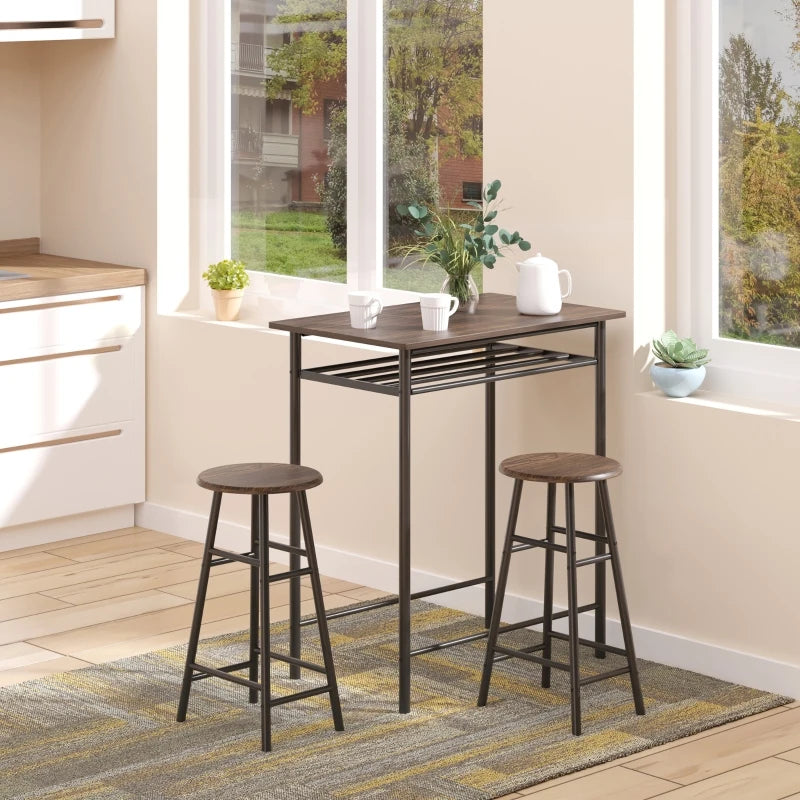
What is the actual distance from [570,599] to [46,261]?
9.40 ft

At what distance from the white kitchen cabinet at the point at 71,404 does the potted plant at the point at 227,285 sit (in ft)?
1.10

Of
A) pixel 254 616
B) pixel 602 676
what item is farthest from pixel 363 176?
pixel 602 676

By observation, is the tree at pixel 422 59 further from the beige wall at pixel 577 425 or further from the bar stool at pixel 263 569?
the bar stool at pixel 263 569

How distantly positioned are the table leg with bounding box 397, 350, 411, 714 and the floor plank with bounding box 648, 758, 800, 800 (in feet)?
2.47

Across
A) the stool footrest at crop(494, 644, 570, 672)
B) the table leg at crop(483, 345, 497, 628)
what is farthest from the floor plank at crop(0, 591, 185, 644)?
the stool footrest at crop(494, 644, 570, 672)

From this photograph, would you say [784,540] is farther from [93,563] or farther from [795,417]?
[93,563]

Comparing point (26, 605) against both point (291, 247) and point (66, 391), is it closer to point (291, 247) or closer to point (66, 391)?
point (66, 391)

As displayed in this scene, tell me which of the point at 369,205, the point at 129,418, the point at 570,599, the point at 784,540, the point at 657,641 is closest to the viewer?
the point at 570,599

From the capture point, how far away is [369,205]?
5094 mm

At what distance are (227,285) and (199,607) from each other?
73.3 inches

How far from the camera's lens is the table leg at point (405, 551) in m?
3.73

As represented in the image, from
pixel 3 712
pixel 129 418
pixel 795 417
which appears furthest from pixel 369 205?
pixel 3 712

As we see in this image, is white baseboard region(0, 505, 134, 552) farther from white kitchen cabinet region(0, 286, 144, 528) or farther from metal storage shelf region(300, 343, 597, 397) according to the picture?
metal storage shelf region(300, 343, 597, 397)

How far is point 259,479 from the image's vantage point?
12.1 feet
